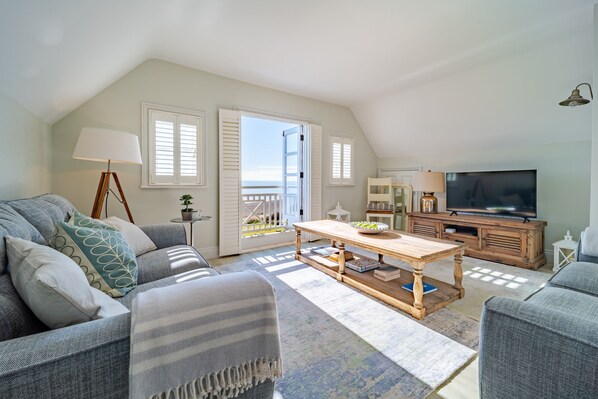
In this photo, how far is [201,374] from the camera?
2.43 feet

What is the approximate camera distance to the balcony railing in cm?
542

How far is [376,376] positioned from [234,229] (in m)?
2.69

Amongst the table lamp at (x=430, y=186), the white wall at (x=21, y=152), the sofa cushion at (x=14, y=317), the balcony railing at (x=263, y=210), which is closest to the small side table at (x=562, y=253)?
the table lamp at (x=430, y=186)

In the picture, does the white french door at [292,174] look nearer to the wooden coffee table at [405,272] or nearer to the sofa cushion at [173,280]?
the wooden coffee table at [405,272]

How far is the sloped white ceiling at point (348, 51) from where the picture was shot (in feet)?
5.54

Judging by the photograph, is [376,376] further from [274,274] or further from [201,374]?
[274,274]

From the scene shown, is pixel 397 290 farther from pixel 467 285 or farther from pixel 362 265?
pixel 467 285

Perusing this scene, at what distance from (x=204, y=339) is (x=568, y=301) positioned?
1747mm

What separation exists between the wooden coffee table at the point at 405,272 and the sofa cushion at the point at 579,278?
633mm

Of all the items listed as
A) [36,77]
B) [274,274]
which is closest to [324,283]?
[274,274]

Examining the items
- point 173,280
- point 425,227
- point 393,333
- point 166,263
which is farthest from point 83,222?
point 425,227

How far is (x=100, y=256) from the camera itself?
135 centimetres

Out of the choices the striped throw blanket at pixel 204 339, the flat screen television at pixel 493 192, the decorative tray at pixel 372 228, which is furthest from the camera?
the flat screen television at pixel 493 192

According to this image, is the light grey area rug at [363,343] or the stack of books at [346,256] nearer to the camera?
the light grey area rug at [363,343]
